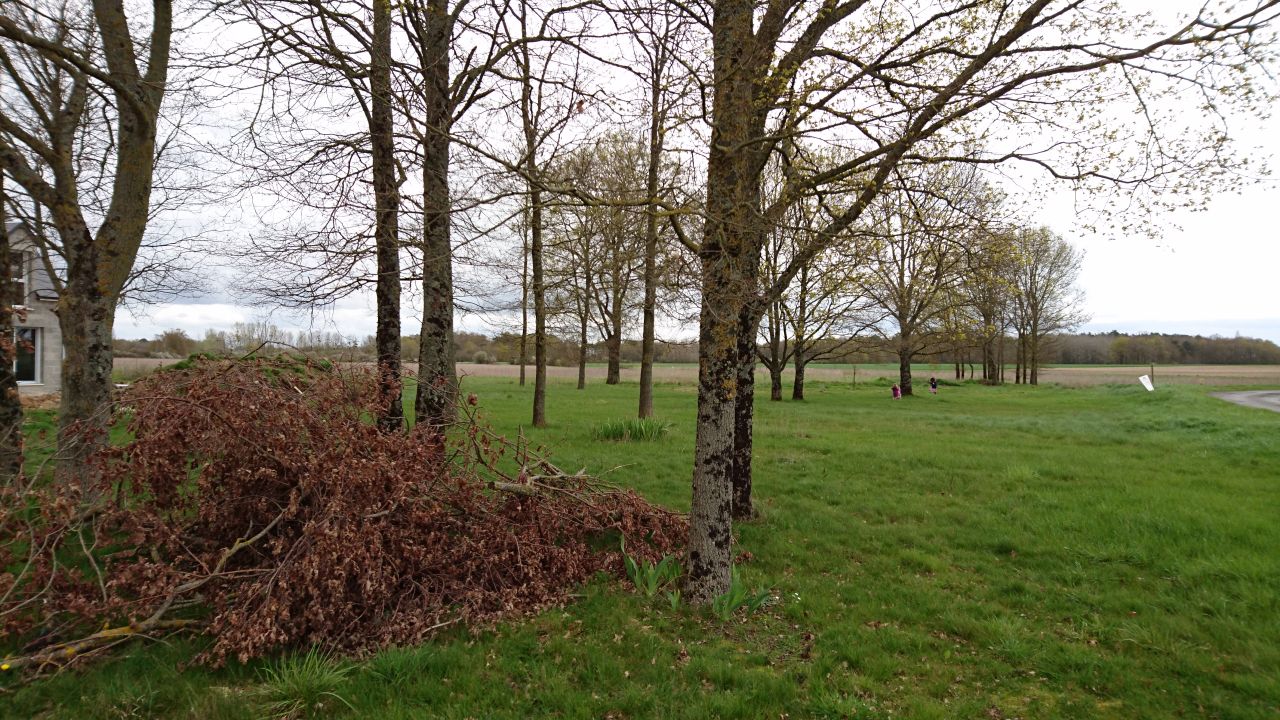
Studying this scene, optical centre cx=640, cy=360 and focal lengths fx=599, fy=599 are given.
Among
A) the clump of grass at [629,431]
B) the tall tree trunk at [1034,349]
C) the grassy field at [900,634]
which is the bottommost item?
the grassy field at [900,634]

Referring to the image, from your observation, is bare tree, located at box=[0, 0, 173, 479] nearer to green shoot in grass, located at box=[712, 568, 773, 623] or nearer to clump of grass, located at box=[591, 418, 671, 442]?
green shoot in grass, located at box=[712, 568, 773, 623]

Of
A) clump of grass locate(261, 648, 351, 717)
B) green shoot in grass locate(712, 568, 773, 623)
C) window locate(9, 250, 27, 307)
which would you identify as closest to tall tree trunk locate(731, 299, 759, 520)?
green shoot in grass locate(712, 568, 773, 623)

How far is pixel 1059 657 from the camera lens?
13.7 ft

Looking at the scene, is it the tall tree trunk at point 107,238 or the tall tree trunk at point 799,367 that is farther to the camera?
the tall tree trunk at point 799,367

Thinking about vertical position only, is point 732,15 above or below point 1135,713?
above

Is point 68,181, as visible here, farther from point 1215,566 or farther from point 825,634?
point 1215,566

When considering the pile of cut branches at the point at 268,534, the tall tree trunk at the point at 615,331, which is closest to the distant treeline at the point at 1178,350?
the tall tree trunk at the point at 615,331

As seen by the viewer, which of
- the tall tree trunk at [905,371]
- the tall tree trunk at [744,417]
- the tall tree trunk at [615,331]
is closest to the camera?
the tall tree trunk at [744,417]

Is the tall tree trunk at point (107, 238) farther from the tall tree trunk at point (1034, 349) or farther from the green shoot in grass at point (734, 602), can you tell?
the tall tree trunk at point (1034, 349)

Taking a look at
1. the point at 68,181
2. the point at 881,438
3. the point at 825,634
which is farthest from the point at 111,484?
the point at 881,438

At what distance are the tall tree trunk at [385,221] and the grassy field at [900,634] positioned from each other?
241 cm

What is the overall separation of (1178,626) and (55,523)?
→ 319 inches

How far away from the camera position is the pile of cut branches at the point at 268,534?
3.95 m

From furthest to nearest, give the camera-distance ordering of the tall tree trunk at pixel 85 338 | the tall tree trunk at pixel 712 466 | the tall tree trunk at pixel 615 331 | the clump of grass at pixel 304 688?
the tall tree trunk at pixel 615 331, the tall tree trunk at pixel 85 338, the tall tree trunk at pixel 712 466, the clump of grass at pixel 304 688
